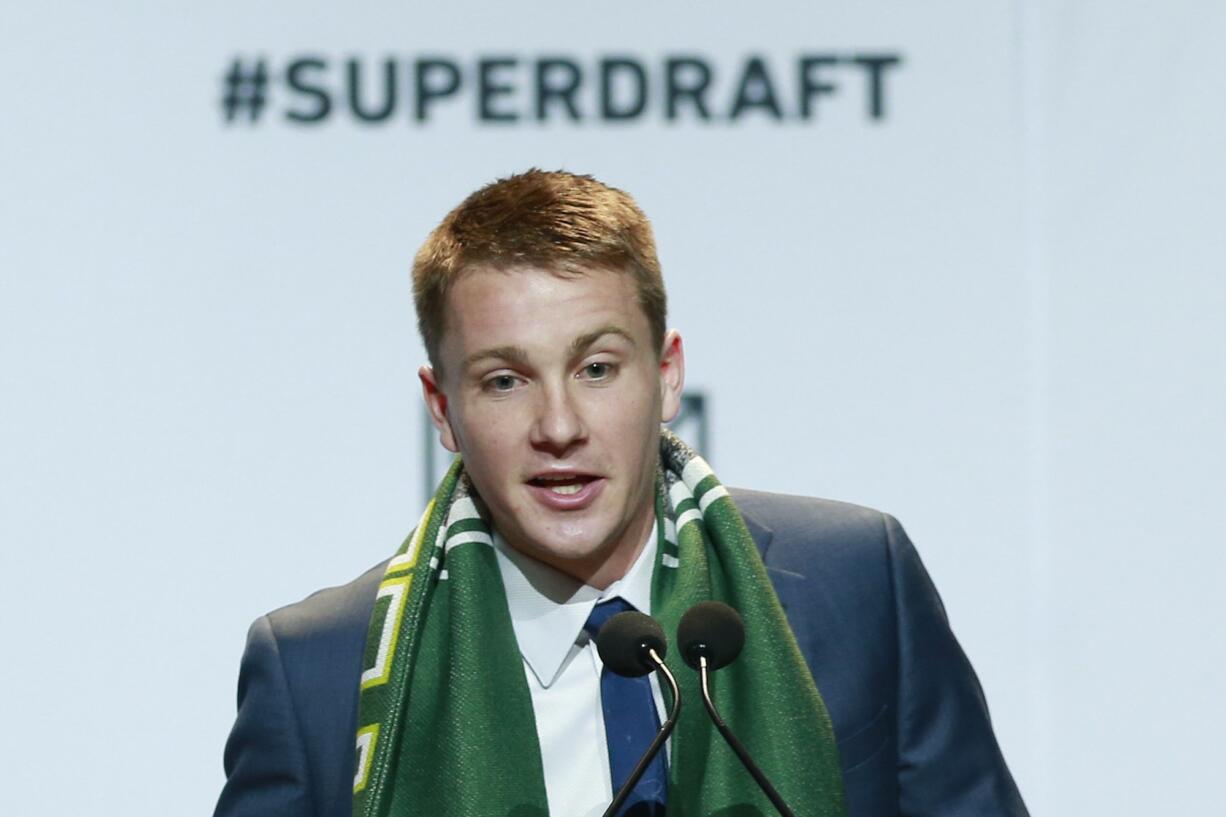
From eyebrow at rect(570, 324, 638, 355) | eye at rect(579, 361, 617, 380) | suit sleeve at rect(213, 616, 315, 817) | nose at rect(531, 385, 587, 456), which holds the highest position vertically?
eyebrow at rect(570, 324, 638, 355)

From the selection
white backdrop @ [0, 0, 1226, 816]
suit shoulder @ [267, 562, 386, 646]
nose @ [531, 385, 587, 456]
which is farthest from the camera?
white backdrop @ [0, 0, 1226, 816]

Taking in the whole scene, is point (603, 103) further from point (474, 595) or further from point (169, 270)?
point (474, 595)

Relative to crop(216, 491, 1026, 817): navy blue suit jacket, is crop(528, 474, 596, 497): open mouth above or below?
above

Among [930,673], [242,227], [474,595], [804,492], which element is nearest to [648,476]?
[474,595]

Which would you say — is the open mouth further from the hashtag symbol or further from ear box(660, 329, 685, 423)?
the hashtag symbol

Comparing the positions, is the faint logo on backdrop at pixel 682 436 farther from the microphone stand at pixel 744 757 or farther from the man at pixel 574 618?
the microphone stand at pixel 744 757

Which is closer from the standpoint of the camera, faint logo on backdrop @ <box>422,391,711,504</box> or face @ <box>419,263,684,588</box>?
face @ <box>419,263,684,588</box>

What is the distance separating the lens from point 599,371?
1.73 metres

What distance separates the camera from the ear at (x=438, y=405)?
1.87 m

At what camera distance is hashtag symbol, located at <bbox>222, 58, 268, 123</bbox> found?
2.91 metres

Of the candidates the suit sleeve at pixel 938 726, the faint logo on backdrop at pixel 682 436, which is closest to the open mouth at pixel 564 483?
the suit sleeve at pixel 938 726

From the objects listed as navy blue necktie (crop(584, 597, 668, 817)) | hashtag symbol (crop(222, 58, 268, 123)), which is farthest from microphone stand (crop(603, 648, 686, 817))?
hashtag symbol (crop(222, 58, 268, 123))

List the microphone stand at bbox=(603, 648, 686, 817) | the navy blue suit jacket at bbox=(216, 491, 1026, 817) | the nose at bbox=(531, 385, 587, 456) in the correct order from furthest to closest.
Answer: the navy blue suit jacket at bbox=(216, 491, 1026, 817), the nose at bbox=(531, 385, 587, 456), the microphone stand at bbox=(603, 648, 686, 817)

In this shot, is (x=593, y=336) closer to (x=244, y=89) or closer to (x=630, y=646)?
(x=630, y=646)
